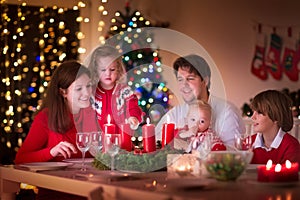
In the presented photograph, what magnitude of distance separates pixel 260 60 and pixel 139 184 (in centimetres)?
397

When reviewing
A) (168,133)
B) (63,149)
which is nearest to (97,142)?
(63,149)

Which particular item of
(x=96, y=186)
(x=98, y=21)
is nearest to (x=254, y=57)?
(x=98, y=21)

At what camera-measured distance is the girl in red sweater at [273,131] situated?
3646 millimetres

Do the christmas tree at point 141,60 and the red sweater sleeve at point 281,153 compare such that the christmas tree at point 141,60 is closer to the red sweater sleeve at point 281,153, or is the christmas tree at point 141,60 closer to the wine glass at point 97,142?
the red sweater sleeve at point 281,153

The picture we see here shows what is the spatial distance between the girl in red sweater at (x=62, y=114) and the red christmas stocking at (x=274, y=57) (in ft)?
9.10

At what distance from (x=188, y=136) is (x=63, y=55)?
129 inches

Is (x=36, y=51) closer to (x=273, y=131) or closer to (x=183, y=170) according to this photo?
(x=273, y=131)

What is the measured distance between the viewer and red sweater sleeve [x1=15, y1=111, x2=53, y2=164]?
12.0 feet

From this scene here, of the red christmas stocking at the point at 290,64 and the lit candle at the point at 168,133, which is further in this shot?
A: the red christmas stocking at the point at 290,64

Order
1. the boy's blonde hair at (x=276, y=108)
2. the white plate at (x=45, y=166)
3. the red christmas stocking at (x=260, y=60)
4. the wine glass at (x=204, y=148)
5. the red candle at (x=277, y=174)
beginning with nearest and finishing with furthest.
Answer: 1. the red candle at (x=277, y=174)
2. the wine glass at (x=204, y=148)
3. the white plate at (x=45, y=166)
4. the boy's blonde hair at (x=276, y=108)
5. the red christmas stocking at (x=260, y=60)

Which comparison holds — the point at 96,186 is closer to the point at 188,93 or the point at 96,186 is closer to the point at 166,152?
the point at 166,152

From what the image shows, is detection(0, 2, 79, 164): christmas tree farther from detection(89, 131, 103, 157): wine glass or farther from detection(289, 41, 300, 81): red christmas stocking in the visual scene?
detection(89, 131, 103, 157): wine glass

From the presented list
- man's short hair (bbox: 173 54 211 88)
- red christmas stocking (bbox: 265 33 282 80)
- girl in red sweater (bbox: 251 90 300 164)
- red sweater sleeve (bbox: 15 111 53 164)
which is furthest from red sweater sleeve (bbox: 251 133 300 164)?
red christmas stocking (bbox: 265 33 282 80)

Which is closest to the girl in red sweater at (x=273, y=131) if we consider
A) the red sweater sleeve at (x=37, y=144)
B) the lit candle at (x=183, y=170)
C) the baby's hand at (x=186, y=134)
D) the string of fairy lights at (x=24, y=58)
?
the baby's hand at (x=186, y=134)
